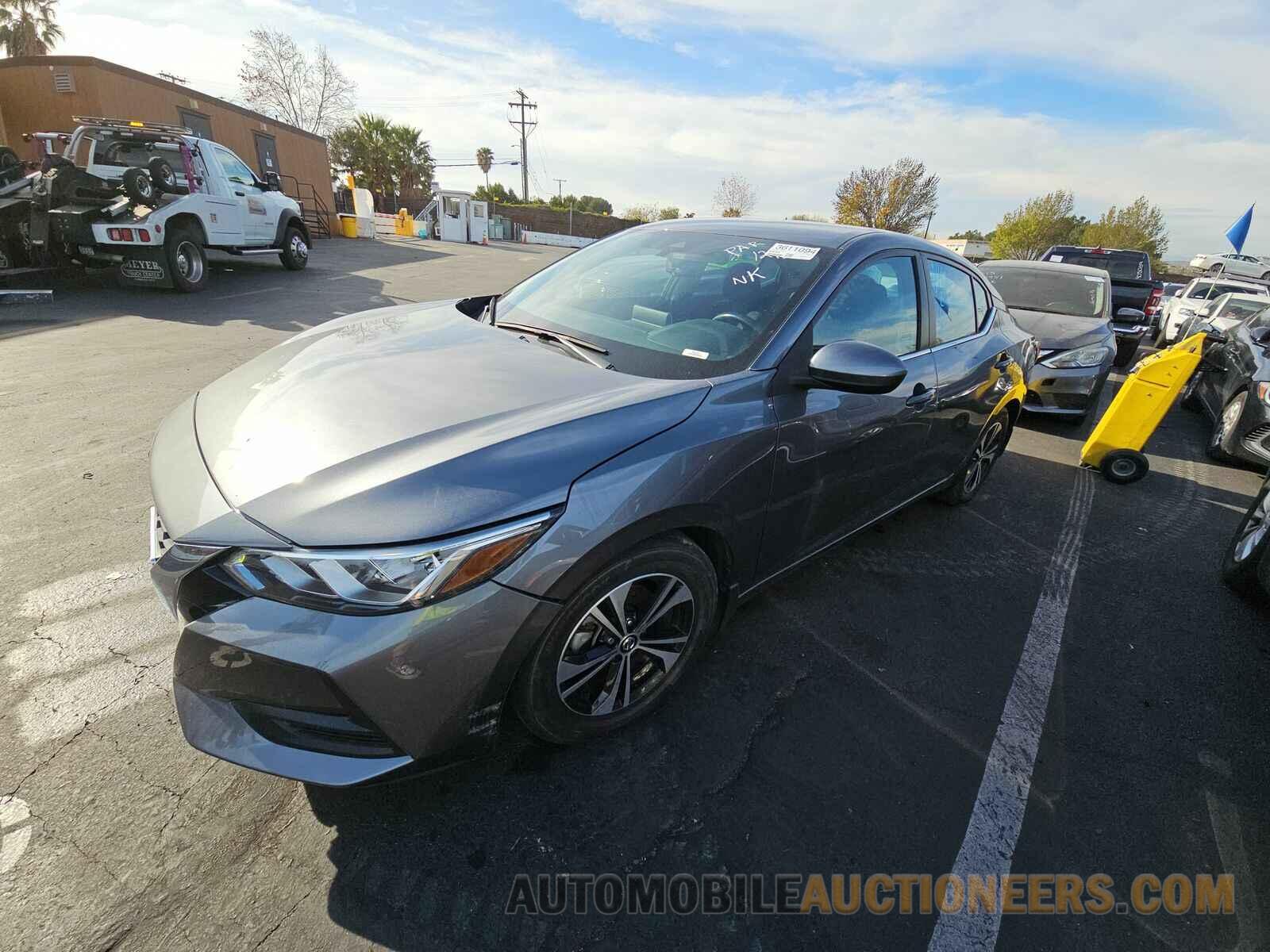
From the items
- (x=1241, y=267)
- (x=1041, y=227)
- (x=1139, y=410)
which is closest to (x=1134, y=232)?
(x=1041, y=227)

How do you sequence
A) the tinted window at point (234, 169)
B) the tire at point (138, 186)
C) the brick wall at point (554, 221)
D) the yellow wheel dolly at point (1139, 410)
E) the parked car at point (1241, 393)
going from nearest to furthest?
the yellow wheel dolly at point (1139, 410) → the parked car at point (1241, 393) → the tire at point (138, 186) → the tinted window at point (234, 169) → the brick wall at point (554, 221)

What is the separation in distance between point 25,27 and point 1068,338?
167ft

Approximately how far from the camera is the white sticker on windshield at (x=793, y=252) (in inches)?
100

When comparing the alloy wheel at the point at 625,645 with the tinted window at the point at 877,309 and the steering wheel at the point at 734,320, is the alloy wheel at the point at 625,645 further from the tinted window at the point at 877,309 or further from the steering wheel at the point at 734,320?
the tinted window at the point at 877,309

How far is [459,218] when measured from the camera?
3145 centimetres

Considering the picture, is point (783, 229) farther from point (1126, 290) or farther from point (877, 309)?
point (1126, 290)

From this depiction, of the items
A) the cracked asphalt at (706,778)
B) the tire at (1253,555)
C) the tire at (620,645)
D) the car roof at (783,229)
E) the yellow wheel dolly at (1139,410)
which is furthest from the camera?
the yellow wheel dolly at (1139,410)

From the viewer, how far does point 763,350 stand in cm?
219

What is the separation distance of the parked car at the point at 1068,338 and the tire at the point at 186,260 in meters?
10.7

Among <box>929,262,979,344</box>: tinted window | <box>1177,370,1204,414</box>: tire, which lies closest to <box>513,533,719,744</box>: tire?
<box>929,262,979,344</box>: tinted window

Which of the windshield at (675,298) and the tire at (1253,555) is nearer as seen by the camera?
the windshield at (675,298)

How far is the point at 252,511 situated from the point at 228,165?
12.1 meters


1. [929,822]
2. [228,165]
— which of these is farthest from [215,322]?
[929,822]

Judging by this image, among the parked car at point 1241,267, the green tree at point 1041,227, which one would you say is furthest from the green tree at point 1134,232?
the parked car at point 1241,267
